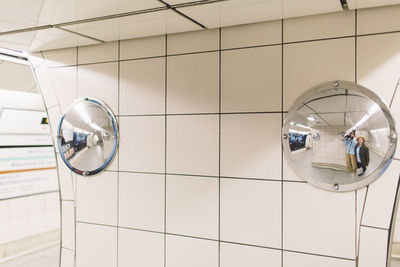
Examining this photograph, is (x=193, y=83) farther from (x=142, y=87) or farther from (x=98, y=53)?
(x=98, y=53)

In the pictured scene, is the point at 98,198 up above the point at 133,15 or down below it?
below

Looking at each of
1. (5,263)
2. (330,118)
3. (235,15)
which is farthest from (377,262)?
(5,263)

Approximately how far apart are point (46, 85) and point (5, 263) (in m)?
2.00

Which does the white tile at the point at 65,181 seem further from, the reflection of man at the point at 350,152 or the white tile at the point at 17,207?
the white tile at the point at 17,207

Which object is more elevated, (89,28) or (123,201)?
(89,28)

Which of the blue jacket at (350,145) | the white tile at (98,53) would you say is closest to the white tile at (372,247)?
the blue jacket at (350,145)

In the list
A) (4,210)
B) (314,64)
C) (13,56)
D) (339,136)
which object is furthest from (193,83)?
(4,210)

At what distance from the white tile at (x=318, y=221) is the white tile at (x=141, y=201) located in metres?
0.51

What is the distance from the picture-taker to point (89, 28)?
3.88 feet

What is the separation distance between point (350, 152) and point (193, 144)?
0.56m

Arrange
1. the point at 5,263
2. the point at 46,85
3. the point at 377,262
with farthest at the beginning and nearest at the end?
the point at 5,263 → the point at 46,85 → the point at 377,262

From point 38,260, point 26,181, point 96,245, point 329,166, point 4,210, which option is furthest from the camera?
point 26,181

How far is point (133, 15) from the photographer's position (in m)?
1.04

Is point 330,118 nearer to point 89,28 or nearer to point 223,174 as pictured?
point 223,174
